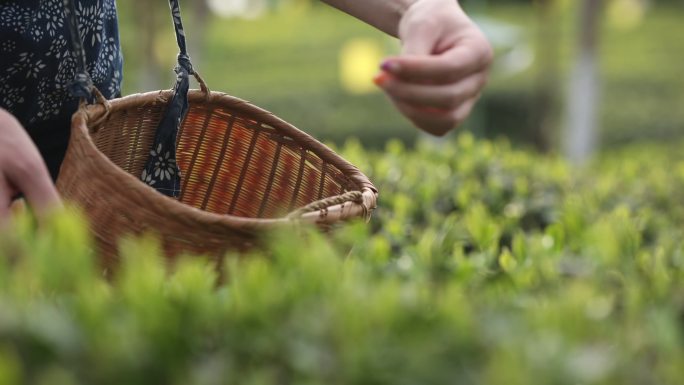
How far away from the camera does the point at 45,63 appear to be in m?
2.10

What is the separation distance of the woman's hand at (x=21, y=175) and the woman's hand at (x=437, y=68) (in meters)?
0.51

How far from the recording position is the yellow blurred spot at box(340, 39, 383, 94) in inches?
636

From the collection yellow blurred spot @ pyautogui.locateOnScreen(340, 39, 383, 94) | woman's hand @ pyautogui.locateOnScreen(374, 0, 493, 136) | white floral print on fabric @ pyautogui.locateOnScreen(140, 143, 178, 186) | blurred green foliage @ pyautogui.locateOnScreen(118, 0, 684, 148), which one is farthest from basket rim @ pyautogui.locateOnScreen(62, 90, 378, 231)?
yellow blurred spot @ pyautogui.locateOnScreen(340, 39, 383, 94)

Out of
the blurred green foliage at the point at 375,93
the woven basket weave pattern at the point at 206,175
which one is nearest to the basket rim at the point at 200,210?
the woven basket weave pattern at the point at 206,175

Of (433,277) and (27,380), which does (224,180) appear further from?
(27,380)

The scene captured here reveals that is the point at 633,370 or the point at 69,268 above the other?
the point at 633,370

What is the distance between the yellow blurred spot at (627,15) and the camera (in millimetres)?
22359

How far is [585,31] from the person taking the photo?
1191 cm

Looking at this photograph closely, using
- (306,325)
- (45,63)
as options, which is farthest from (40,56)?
(306,325)

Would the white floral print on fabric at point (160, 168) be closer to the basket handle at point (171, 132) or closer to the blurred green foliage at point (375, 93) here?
the basket handle at point (171, 132)

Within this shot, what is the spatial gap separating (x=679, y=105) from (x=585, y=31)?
537 cm

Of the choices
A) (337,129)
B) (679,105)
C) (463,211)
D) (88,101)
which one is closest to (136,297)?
(88,101)

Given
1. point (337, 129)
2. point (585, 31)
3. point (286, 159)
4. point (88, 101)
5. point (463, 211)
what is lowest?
point (88, 101)

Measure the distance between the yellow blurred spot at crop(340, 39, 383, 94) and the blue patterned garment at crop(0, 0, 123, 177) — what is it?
42.5 feet
